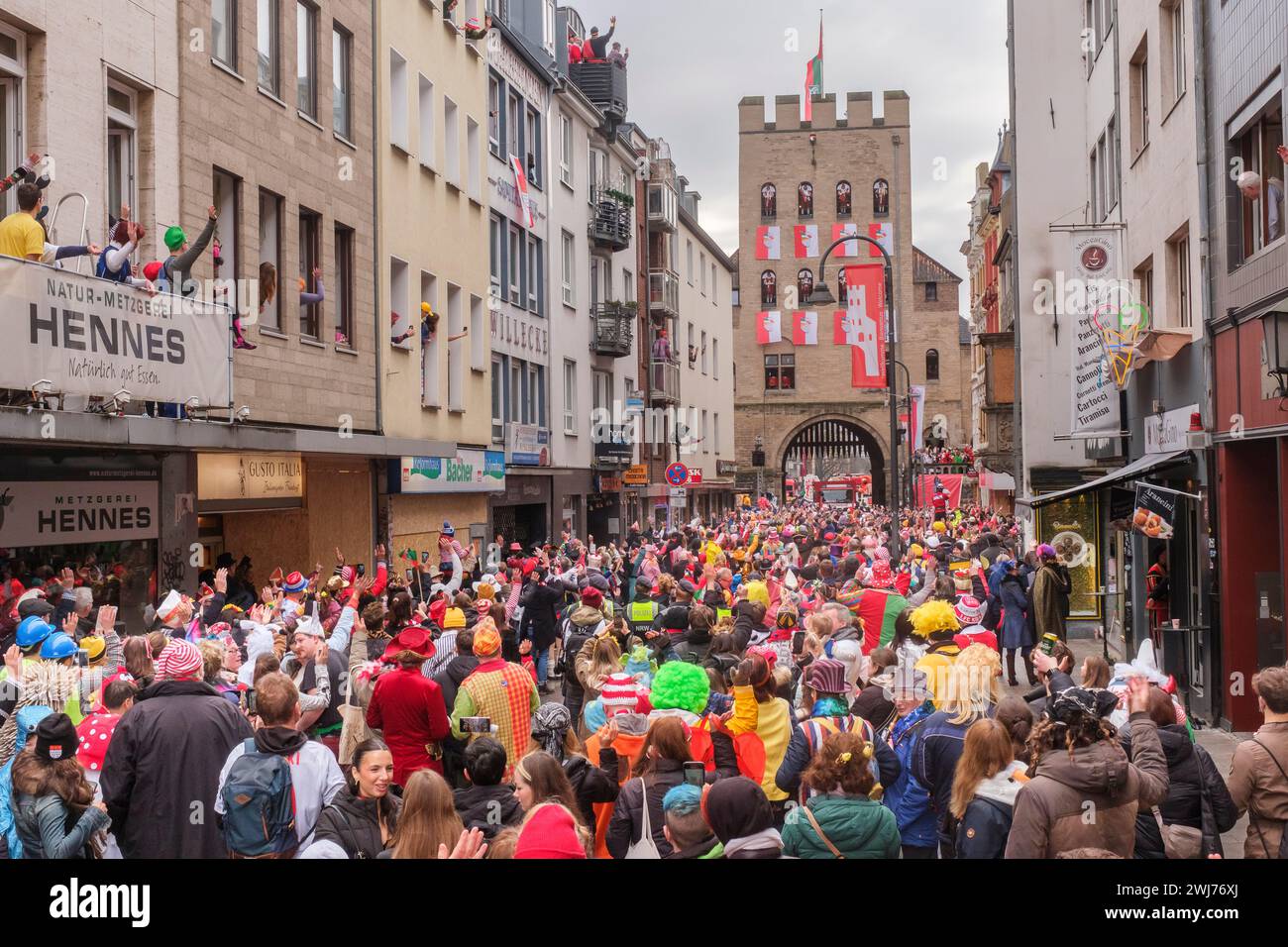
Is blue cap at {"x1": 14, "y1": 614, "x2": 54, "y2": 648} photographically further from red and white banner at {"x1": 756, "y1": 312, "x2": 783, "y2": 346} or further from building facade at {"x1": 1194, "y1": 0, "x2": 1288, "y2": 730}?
red and white banner at {"x1": 756, "y1": 312, "x2": 783, "y2": 346}

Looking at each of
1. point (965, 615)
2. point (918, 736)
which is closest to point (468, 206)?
point (965, 615)

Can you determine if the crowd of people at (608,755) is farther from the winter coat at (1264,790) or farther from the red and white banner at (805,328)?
the red and white banner at (805,328)

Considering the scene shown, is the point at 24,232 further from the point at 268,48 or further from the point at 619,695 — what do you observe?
the point at 268,48

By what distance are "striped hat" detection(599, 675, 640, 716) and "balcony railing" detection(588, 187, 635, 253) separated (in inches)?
1262

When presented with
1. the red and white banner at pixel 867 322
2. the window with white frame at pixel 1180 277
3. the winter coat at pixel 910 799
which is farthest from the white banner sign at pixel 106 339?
the red and white banner at pixel 867 322

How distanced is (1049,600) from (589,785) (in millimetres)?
11437

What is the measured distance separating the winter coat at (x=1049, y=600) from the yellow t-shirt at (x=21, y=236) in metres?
12.0

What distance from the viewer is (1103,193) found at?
22.8 m

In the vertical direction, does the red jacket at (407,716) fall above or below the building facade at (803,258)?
below

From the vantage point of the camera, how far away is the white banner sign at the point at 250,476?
16766mm

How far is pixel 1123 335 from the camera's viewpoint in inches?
679

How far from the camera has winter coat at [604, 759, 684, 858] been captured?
5965 millimetres

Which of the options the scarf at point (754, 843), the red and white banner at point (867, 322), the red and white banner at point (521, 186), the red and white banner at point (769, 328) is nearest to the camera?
the scarf at point (754, 843)

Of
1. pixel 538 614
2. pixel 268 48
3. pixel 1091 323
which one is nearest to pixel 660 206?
pixel 268 48
